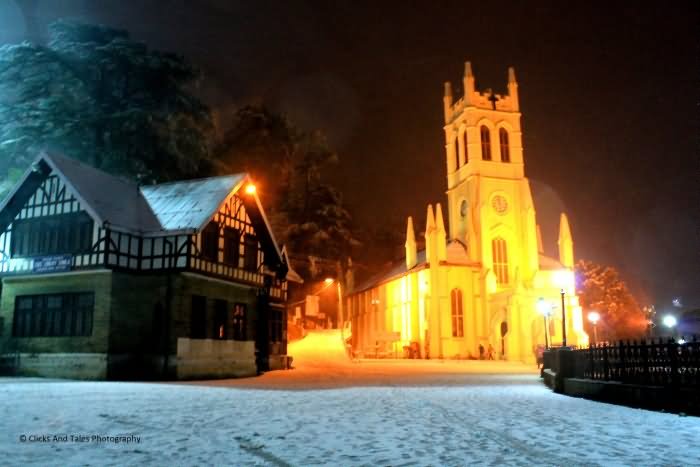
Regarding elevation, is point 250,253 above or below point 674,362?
above

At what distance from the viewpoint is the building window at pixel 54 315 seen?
76.2 feet

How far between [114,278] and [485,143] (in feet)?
149

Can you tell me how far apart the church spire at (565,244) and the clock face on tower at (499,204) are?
219 inches

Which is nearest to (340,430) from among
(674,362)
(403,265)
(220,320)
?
(674,362)

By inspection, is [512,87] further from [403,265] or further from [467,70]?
[403,265]

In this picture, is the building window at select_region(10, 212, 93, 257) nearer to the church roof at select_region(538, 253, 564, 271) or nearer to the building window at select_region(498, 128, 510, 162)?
the church roof at select_region(538, 253, 564, 271)

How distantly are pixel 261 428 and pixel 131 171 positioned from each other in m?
29.5

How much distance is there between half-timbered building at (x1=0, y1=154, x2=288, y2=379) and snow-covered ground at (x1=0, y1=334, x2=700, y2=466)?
7486 millimetres

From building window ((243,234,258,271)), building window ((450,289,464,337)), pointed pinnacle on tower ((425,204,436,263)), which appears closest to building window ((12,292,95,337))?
building window ((243,234,258,271))

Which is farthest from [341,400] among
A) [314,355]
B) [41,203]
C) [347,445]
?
[314,355]

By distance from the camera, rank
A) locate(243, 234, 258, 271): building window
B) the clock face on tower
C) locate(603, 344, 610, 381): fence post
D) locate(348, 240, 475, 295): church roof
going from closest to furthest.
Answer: locate(603, 344, 610, 381): fence post → locate(243, 234, 258, 271): building window → locate(348, 240, 475, 295): church roof → the clock face on tower

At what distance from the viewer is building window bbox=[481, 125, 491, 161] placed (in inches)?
2350

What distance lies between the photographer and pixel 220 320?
2614 centimetres

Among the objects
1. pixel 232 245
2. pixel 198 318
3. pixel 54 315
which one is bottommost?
pixel 198 318
